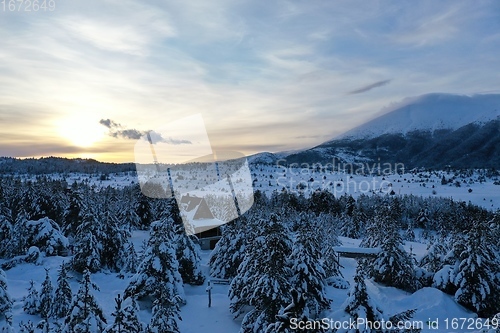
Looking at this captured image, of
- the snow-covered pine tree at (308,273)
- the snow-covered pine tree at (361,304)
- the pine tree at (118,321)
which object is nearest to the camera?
the pine tree at (118,321)

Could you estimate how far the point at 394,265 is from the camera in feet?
93.1

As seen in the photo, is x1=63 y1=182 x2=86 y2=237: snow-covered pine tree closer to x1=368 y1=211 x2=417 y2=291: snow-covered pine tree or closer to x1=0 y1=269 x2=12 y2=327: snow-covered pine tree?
x1=0 y1=269 x2=12 y2=327: snow-covered pine tree

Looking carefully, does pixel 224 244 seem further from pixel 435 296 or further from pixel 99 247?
pixel 435 296

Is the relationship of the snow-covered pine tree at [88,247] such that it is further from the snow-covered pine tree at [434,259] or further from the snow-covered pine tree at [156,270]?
the snow-covered pine tree at [434,259]

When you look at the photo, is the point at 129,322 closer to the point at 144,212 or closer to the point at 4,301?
the point at 4,301

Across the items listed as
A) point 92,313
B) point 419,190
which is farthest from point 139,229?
point 419,190

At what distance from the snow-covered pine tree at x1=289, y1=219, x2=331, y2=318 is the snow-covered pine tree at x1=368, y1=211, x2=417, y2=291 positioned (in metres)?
11.7

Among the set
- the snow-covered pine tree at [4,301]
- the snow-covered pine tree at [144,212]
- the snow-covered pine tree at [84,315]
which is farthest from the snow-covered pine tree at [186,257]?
the snow-covered pine tree at [144,212]

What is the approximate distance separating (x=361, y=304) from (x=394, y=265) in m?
19.0

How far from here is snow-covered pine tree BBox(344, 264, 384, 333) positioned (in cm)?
1134

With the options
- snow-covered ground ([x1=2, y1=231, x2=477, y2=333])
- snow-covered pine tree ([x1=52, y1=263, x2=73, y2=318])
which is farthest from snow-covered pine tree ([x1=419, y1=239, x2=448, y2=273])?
snow-covered pine tree ([x1=52, y1=263, x2=73, y2=318])

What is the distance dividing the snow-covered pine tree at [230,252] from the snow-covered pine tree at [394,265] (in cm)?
1155

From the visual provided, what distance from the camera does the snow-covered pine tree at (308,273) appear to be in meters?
18.1

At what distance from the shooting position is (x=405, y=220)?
104938mm
